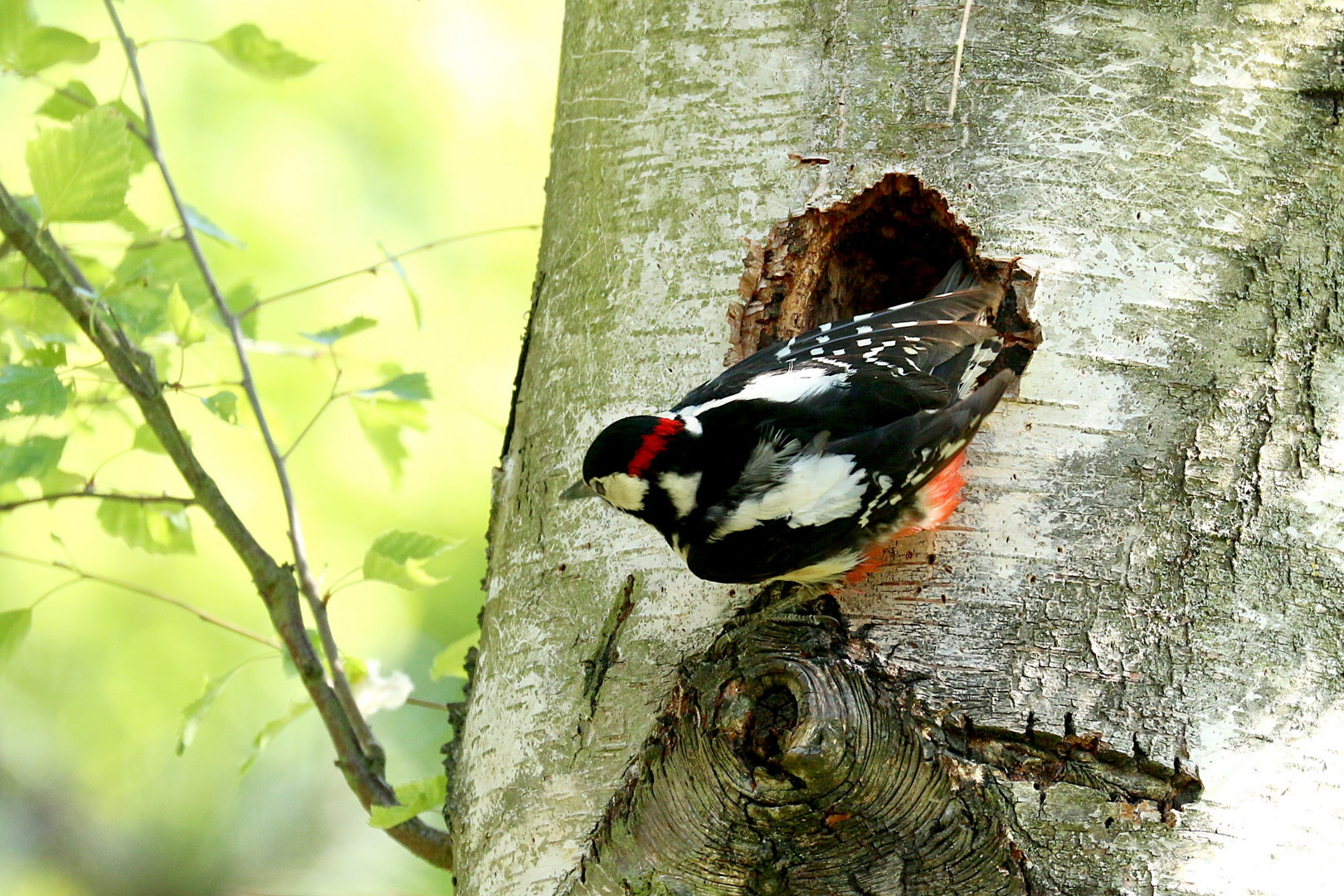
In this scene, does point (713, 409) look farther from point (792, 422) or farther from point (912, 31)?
point (912, 31)

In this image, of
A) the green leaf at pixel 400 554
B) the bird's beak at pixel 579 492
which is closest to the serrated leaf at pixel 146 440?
the green leaf at pixel 400 554

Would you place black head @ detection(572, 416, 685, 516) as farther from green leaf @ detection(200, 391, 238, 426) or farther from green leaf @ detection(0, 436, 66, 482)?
green leaf @ detection(0, 436, 66, 482)

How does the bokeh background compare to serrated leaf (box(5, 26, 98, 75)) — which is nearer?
serrated leaf (box(5, 26, 98, 75))

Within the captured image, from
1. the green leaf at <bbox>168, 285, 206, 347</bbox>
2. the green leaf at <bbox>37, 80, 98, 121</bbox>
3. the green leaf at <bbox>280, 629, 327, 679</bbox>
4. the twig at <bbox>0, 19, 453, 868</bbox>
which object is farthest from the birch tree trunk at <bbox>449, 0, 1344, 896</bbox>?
the green leaf at <bbox>37, 80, 98, 121</bbox>

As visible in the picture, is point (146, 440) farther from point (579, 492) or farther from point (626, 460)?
point (626, 460)

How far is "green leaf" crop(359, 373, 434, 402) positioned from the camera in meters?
2.39

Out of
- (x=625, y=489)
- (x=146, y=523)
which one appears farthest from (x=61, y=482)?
(x=625, y=489)

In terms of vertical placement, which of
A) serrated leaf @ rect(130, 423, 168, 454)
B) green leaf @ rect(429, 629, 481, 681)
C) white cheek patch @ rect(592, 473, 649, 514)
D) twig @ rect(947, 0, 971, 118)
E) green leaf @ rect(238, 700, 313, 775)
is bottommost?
green leaf @ rect(238, 700, 313, 775)

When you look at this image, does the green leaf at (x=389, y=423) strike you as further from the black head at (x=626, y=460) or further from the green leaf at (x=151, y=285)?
the black head at (x=626, y=460)

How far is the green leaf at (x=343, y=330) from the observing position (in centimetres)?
243

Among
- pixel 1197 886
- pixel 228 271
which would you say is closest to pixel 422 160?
pixel 228 271

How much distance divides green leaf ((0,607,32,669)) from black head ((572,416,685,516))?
1.18 m

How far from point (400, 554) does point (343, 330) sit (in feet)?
1.63

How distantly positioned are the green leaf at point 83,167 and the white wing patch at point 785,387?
3.49 ft
